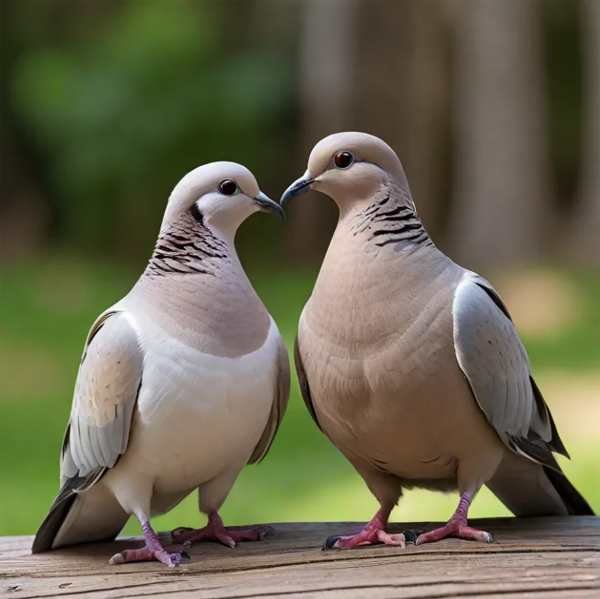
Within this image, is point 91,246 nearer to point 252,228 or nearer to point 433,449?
point 252,228

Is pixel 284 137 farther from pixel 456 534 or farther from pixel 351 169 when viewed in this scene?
pixel 456 534

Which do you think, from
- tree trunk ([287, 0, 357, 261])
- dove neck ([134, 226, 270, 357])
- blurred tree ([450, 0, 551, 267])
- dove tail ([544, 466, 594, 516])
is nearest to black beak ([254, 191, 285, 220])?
dove neck ([134, 226, 270, 357])

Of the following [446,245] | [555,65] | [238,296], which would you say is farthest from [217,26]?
[238,296]

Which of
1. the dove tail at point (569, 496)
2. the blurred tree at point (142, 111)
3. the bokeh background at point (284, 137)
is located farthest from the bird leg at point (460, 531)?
the blurred tree at point (142, 111)

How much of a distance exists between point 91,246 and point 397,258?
37.0 feet

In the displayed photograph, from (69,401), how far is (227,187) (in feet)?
20.7

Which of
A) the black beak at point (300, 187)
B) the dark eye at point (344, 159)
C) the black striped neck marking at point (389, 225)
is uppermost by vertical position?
the dark eye at point (344, 159)

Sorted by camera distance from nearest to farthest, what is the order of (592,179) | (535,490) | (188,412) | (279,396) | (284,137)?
(188,412) < (279,396) < (535,490) < (592,179) < (284,137)

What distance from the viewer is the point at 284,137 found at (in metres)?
13.8

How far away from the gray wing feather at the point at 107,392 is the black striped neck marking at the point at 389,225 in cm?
62

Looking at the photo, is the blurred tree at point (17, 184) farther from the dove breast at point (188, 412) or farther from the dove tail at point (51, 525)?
the dove breast at point (188, 412)

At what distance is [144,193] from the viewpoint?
1273cm

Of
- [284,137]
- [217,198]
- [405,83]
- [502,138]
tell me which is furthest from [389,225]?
[284,137]

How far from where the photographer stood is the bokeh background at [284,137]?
469 inches
